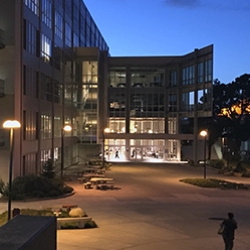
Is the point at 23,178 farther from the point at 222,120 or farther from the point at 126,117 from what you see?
the point at 222,120

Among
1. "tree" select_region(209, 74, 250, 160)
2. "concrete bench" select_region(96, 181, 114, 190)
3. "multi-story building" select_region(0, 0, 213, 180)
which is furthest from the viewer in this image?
"tree" select_region(209, 74, 250, 160)

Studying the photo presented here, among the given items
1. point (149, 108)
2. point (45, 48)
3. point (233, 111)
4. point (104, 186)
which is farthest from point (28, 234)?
point (233, 111)

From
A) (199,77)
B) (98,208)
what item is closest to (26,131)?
(98,208)

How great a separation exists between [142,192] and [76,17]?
28.8 meters

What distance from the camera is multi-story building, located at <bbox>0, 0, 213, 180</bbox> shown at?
26.7 m

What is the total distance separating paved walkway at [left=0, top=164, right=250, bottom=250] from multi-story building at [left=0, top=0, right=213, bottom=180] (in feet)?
20.9

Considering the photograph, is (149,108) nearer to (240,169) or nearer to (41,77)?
(240,169)

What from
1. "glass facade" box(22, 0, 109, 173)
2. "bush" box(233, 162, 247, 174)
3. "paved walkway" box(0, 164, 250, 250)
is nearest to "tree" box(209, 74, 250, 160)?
"glass facade" box(22, 0, 109, 173)

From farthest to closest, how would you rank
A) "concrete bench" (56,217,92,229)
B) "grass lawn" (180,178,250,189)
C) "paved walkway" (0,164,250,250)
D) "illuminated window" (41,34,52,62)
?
"illuminated window" (41,34,52,62), "grass lawn" (180,178,250,189), "concrete bench" (56,217,92,229), "paved walkway" (0,164,250,250)

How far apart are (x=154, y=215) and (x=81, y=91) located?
1259 inches

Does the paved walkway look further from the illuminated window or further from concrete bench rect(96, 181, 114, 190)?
the illuminated window

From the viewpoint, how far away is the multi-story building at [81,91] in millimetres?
26672

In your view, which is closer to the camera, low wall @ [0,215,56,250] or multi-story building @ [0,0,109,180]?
low wall @ [0,215,56,250]

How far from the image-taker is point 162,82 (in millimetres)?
60125
